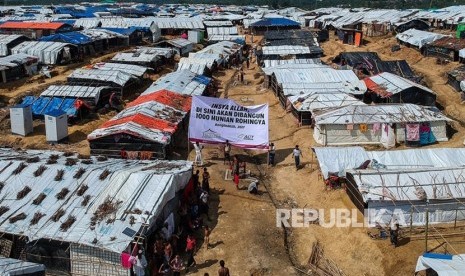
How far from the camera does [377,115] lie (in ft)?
96.1

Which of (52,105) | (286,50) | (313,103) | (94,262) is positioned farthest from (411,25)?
(94,262)

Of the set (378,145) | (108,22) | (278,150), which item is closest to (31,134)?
(278,150)

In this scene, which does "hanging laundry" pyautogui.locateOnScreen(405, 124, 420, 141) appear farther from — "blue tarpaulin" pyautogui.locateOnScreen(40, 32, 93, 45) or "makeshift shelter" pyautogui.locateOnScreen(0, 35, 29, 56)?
"makeshift shelter" pyautogui.locateOnScreen(0, 35, 29, 56)

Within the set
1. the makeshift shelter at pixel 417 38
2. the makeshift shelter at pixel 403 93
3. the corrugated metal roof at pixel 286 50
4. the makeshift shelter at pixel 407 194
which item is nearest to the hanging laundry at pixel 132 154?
the makeshift shelter at pixel 407 194

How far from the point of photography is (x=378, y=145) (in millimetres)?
29109

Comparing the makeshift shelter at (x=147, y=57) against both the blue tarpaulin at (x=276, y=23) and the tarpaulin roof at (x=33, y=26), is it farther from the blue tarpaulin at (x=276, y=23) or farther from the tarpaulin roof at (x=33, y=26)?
the blue tarpaulin at (x=276, y=23)

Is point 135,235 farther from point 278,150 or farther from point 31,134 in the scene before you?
point 31,134

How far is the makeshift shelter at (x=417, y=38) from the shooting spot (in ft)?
177

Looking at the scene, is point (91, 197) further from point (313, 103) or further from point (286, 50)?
point (286, 50)

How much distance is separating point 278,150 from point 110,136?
33.1ft

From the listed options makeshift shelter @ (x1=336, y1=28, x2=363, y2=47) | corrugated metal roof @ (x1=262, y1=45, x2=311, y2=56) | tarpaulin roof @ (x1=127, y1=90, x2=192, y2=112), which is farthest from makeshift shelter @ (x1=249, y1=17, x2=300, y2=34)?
tarpaulin roof @ (x1=127, y1=90, x2=192, y2=112)

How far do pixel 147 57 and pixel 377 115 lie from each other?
27999 millimetres

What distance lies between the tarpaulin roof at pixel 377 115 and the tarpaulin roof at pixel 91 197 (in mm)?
11718

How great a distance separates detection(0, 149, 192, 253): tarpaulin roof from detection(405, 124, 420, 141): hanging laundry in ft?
48.2
